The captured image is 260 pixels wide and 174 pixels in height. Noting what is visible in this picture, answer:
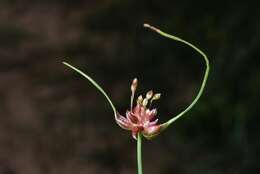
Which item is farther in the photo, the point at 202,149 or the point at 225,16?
the point at 225,16

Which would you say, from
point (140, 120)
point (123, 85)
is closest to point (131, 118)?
point (140, 120)

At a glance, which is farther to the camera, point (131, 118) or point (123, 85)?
point (123, 85)

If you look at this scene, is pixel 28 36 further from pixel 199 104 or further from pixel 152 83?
pixel 199 104

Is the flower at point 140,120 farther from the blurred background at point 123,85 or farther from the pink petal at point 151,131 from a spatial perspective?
the blurred background at point 123,85

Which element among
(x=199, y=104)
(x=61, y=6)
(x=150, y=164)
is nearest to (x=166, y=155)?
(x=150, y=164)

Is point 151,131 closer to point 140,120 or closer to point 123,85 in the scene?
point 140,120

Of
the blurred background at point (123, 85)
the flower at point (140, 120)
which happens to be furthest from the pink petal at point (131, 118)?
the blurred background at point (123, 85)

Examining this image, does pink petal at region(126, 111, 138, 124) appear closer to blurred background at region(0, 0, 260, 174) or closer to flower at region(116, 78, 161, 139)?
flower at region(116, 78, 161, 139)

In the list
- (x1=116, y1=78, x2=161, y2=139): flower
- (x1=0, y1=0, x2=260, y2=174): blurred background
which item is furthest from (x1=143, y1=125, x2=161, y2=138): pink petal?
(x1=0, y1=0, x2=260, y2=174): blurred background
